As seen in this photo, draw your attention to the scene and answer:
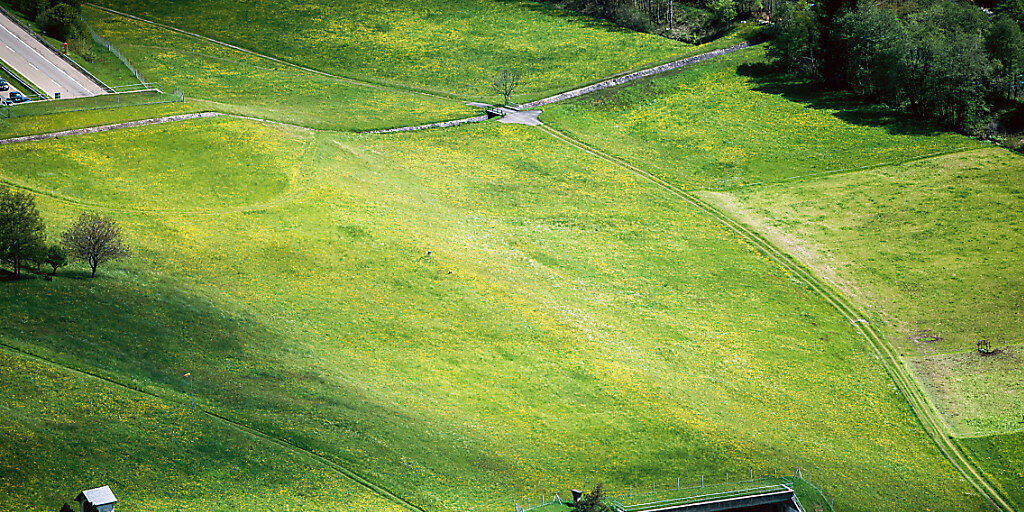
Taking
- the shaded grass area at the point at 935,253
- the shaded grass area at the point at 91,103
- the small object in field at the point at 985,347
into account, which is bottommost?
the small object in field at the point at 985,347

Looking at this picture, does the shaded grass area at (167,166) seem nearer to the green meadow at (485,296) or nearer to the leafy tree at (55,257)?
the green meadow at (485,296)

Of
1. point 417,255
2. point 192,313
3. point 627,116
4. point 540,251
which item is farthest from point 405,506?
point 627,116

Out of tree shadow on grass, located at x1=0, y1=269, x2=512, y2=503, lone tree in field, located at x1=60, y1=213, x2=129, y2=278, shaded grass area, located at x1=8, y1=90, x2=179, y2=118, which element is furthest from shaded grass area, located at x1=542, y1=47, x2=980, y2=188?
lone tree in field, located at x1=60, y1=213, x2=129, y2=278

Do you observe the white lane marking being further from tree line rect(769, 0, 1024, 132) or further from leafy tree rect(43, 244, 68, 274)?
tree line rect(769, 0, 1024, 132)

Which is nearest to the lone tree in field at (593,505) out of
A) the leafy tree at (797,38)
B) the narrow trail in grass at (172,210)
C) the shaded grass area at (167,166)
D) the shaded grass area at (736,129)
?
the narrow trail in grass at (172,210)

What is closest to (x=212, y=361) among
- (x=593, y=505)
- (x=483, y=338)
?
(x=483, y=338)

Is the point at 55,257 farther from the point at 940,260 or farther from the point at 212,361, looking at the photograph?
the point at 940,260
